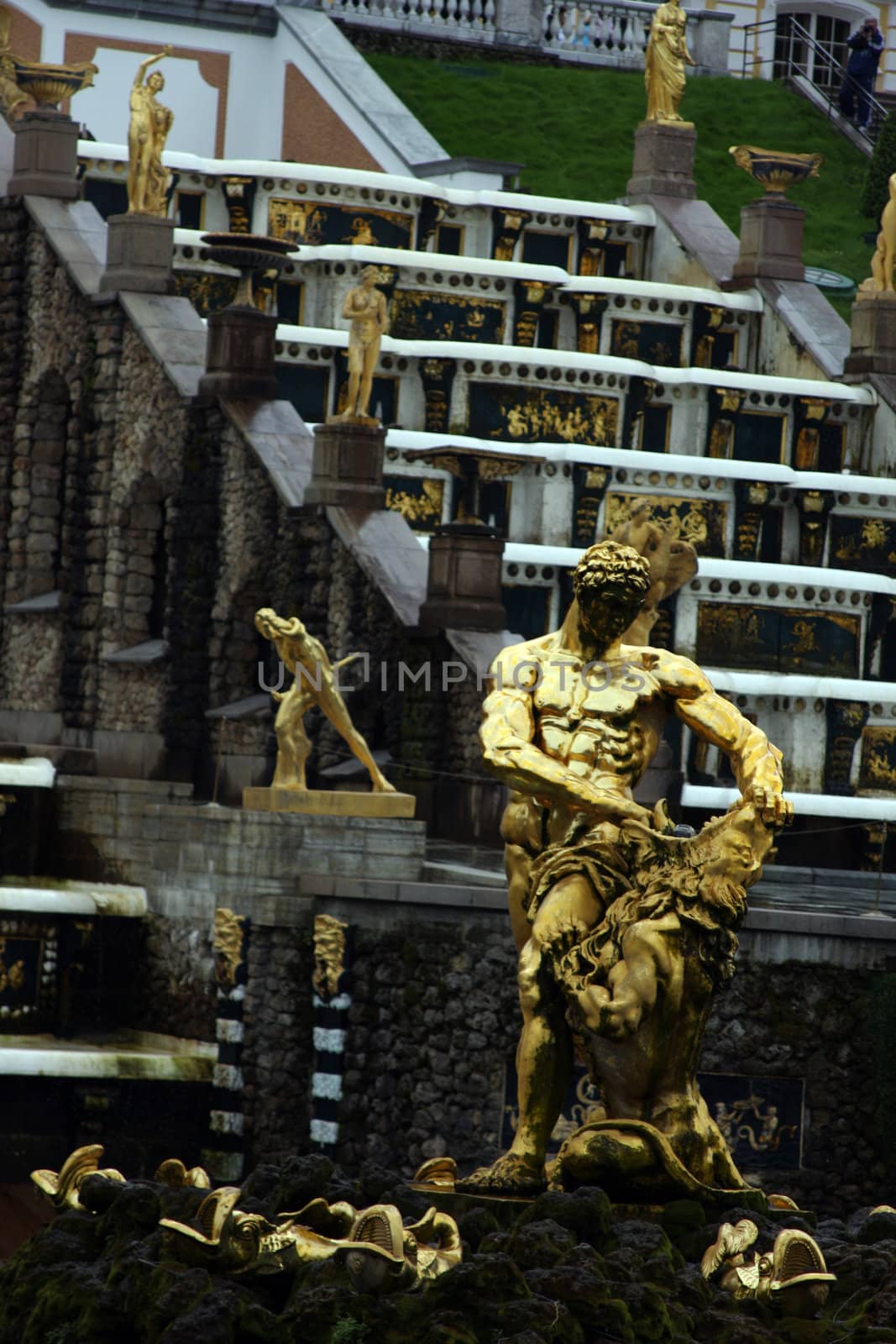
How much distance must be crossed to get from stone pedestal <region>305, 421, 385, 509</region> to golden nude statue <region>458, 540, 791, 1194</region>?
1614cm

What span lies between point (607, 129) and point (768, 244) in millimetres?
6518

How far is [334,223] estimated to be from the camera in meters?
36.8

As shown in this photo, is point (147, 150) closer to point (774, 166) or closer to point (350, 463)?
point (350, 463)

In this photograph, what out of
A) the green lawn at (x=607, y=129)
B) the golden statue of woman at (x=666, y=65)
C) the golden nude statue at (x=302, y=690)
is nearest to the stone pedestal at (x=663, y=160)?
the golden statue of woman at (x=666, y=65)

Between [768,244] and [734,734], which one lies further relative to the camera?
[768,244]

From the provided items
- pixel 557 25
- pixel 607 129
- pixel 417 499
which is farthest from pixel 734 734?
pixel 557 25

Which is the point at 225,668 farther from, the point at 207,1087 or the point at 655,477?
the point at 207,1087

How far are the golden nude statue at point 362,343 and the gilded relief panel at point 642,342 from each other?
5.50m

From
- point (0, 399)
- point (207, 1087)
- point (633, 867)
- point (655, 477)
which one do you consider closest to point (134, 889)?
point (207, 1087)

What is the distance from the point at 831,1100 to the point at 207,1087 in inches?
183

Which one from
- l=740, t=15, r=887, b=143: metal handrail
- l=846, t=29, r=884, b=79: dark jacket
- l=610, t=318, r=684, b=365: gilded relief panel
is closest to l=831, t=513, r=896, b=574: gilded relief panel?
l=610, t=318, r=684, b=365: gilded relief panel

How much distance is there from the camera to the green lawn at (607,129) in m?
40.8

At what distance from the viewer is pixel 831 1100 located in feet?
72.8

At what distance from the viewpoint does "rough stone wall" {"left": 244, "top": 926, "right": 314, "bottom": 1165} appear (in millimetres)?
23453
